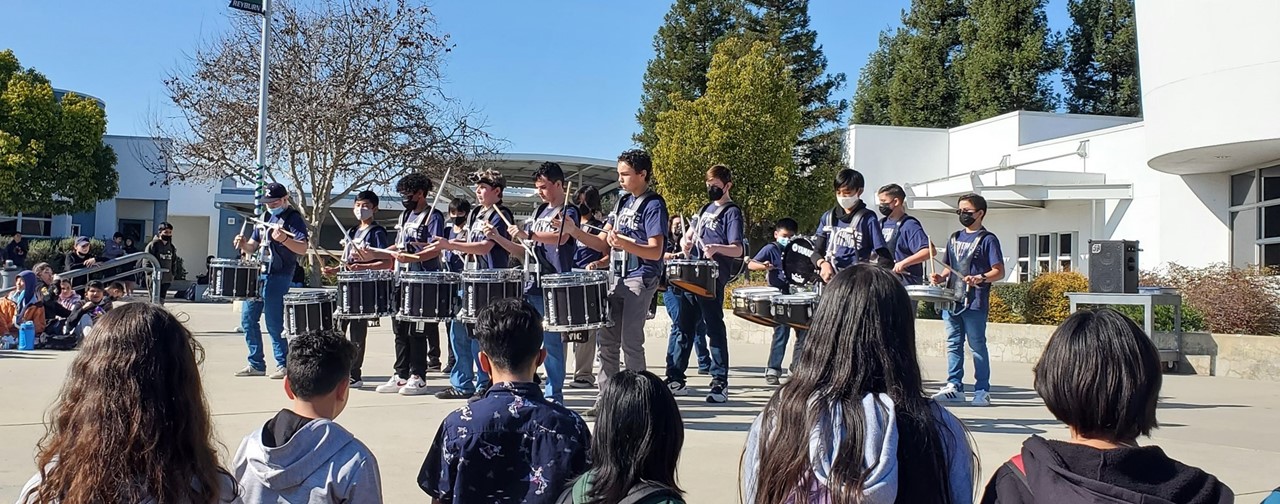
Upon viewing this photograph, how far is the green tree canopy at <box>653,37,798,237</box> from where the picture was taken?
30.6m

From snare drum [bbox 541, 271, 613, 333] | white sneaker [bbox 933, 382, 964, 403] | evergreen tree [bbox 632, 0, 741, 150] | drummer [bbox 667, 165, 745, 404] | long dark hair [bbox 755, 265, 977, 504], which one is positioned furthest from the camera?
evergreen tree [bbox 632, 0, 741, 150]

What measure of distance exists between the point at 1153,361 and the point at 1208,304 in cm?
1270

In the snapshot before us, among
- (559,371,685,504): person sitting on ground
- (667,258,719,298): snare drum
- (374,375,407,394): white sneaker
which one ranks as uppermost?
(667,258,719,298): snare drum

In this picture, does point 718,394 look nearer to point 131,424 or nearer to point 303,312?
point 303,312

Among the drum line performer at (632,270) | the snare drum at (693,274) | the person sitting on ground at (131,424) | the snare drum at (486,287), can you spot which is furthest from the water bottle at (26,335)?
the person sitting on ground at (131,424)

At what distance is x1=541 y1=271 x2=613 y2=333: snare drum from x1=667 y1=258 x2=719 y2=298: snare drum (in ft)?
3.60

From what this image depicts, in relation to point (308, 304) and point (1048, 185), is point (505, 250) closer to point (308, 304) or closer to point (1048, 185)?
point (308, 304)

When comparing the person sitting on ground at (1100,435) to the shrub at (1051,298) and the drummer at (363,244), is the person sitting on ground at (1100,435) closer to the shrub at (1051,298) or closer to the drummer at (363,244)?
the drummer at (363,244)

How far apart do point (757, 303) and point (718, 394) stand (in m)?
0.88

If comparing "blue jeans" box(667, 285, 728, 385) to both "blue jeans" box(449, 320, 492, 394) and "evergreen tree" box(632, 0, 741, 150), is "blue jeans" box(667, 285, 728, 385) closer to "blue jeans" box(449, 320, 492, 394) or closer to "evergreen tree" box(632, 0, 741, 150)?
"blue jeans" box(449, 320, 492, 394)

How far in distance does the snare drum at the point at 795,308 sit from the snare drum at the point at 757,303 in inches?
6.6

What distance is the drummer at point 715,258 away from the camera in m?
8.54

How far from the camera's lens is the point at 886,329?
258 centimetres

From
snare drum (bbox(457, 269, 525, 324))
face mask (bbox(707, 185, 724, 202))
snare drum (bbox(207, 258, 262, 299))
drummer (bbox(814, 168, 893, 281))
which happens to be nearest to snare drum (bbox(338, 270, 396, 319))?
snare drum (bbox(457, 269, 525, 324))
